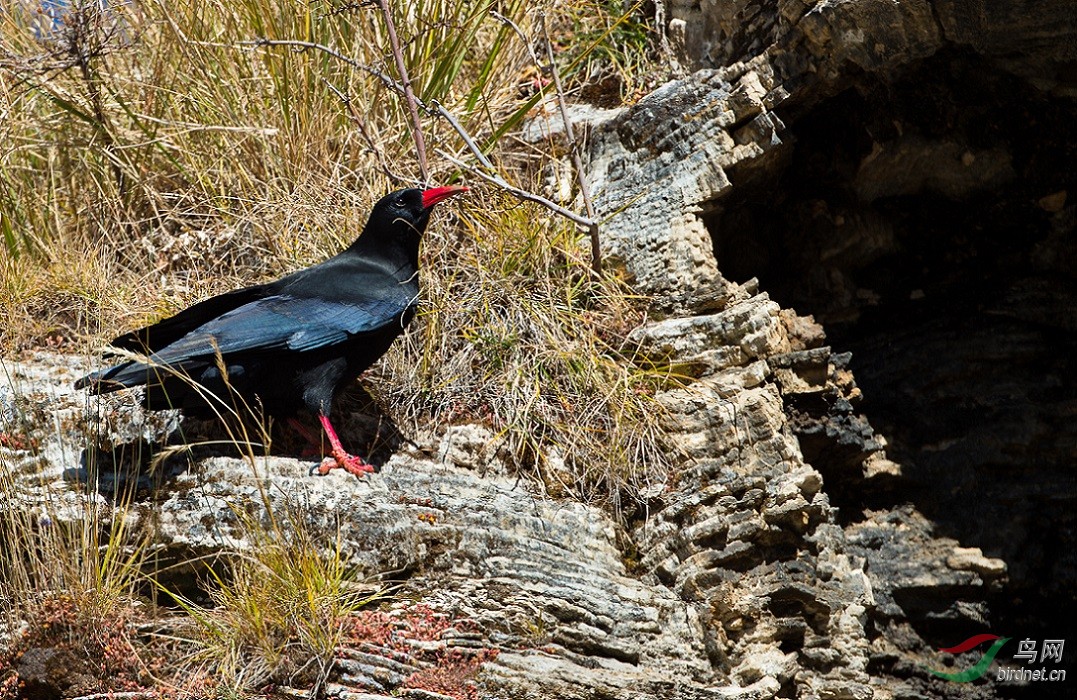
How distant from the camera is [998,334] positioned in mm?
4512

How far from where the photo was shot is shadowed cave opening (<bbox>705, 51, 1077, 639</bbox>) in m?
4.22

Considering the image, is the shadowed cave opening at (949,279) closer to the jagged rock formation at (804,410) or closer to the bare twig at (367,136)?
the jagged rock formation at (804,410)

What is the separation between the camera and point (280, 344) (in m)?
3.75

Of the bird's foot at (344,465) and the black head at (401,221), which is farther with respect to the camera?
the black head at (401,221)

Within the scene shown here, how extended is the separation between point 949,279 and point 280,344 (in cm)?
292

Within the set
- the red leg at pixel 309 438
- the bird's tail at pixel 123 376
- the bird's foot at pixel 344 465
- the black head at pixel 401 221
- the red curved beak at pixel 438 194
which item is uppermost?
the red curved beak at pixel 438 194

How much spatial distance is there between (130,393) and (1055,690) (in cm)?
360

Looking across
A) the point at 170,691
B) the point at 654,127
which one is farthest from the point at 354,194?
the point at 170,691

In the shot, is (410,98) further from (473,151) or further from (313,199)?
(313,199)

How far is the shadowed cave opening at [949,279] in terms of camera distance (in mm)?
4223

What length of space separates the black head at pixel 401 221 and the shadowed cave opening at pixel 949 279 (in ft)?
4.14

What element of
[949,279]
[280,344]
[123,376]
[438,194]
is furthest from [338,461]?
[949,279]

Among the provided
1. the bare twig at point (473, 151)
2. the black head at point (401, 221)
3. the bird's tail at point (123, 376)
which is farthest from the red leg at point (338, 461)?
the bare twig at point (473, 151)

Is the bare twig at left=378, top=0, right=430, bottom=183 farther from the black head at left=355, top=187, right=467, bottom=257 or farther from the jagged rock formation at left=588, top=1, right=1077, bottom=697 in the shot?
the jagged rock formation at left=588, top=1, right=1077, bottom=697
